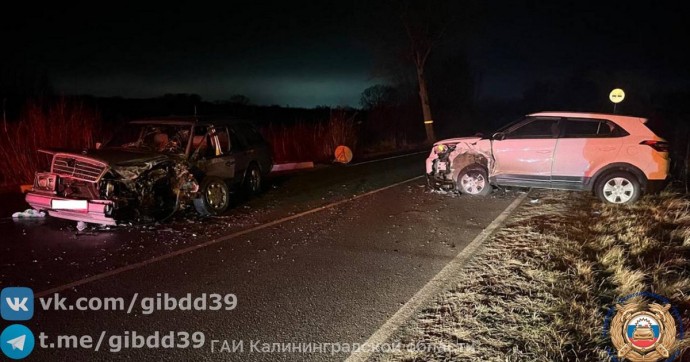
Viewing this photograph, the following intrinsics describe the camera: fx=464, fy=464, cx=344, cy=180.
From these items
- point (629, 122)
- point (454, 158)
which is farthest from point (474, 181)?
point (629, 122)

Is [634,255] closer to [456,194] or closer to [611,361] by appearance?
[611,361]

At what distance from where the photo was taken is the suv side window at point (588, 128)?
8859 millimetres

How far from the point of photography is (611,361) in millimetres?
3482

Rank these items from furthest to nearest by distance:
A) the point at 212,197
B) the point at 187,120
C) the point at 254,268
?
the point at 187,120, the point at 212,197, the point at 254,268

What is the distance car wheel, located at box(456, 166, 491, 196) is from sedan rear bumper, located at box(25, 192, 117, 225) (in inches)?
268

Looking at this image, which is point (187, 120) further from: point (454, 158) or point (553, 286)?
point (553, 286)

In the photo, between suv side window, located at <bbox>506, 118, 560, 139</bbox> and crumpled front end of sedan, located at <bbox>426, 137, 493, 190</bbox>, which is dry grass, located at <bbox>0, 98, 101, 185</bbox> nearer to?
crumpled front end of sedan, located at <bbox>426, 137, 493, 190</bbox>

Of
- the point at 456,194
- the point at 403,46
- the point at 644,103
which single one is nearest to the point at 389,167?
the point at 456,194

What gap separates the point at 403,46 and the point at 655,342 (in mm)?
26246

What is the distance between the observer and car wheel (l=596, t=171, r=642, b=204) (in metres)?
8.65

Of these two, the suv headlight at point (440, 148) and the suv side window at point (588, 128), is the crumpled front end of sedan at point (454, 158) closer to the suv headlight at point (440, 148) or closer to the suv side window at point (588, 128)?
the suv headlight at point (440, 148)

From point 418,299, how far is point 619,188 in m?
6.22

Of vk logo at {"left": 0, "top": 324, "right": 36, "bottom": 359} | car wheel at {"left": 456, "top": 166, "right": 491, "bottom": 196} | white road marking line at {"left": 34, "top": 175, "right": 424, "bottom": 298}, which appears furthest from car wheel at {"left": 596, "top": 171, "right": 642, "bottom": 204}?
vk logo at {"left": 0, "top": 324, "right": 36, "bottom": 359}

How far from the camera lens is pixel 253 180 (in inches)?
406
